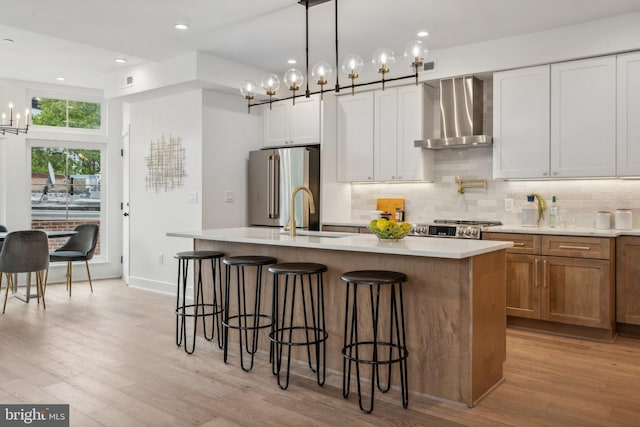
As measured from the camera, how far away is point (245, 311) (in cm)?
369

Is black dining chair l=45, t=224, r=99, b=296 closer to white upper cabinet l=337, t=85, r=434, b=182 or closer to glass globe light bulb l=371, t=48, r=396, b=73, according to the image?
white upper cabinet l=337, t=85, r=434, b=182

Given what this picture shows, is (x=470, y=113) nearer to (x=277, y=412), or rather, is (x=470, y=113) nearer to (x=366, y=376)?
(x=366, y=376)

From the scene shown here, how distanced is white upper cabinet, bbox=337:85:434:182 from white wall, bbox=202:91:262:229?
3.99 ft

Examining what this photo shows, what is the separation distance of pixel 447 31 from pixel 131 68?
3.79 meters

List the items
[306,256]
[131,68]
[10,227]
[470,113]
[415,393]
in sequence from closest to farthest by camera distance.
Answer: [415,393] → [306,256] → [470,113] → [131,68] → [10,227]

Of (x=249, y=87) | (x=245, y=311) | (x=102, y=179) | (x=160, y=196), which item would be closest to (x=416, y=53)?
(x=249, y=87)

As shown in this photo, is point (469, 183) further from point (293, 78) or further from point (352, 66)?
point (293, 78)

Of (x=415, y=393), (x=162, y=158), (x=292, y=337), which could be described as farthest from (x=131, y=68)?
(x=415, y=393)

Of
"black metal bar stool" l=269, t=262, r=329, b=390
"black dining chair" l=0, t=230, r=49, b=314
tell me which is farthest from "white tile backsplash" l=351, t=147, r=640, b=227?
"black dining chair" l=0, t=230, r=49, b=314

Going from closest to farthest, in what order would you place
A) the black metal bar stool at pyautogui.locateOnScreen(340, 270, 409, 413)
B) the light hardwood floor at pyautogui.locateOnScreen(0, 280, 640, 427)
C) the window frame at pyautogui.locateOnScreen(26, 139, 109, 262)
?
the light hardwood floor at pyautogui.locateOnScreen(0, 280, 640, 427) < the black metal bar stool at pyautogui.locateOnScreen(340, 270, 409, 413) < the window frame at pyautogui.locateOnScreen(26, 139, 109, 262)

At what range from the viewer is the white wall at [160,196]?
5828 millimetres

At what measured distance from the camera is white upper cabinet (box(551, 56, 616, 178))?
4.32 m

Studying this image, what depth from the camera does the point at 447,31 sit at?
4.62m

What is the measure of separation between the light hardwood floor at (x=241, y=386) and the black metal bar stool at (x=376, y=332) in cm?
12
